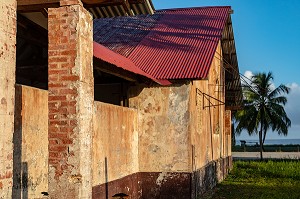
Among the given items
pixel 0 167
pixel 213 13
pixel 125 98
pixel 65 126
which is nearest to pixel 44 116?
pixel 65 126

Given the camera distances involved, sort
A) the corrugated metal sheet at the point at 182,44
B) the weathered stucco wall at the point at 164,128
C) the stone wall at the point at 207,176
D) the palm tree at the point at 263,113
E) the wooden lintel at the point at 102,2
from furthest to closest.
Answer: the palm tree at the point at 263,113, the stone wall at the point at 207,176, the corrugated metal sheet at the point at 182,44, the weathered stucco wall at the point at 164,128, the wooden lintel at the point at 102,2

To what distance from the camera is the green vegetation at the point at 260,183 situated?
1302 cm

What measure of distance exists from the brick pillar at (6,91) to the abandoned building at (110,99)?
0.4 inches

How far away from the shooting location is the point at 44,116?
623cm

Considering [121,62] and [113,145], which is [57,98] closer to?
[113,145]

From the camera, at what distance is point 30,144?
230 inches

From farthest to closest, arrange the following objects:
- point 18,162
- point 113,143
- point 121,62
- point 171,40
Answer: point 171,40 → point 121,62 → point 113,143 → point 18,162

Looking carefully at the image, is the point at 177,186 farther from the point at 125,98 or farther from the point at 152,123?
the point at 125,98

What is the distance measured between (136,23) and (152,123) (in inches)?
196

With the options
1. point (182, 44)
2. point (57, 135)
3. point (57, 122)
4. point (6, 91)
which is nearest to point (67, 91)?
point (57, 122)

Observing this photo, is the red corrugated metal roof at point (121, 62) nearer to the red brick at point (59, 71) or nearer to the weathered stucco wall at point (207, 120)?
the weathered stucco wall at point (207, 120)

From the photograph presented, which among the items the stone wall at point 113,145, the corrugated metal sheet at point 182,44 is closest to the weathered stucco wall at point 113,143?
the stone wall at point 113,145

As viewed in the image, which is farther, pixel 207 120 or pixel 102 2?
pixel 207 120

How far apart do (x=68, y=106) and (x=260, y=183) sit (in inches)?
489
